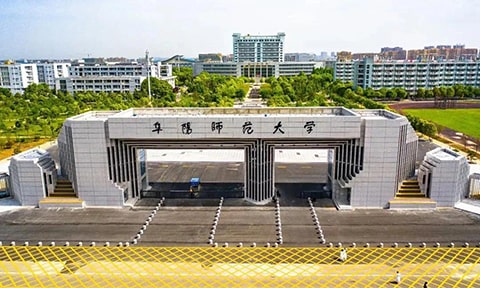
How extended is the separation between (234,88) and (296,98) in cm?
1322

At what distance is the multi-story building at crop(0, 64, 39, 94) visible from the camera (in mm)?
88688

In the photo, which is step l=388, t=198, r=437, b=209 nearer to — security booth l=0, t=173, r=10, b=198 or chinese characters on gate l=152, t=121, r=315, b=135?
chinese characters on gate l=152, t=121, r=315, b=135

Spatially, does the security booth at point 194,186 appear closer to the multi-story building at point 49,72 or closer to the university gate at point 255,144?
the university gate at point 255,144

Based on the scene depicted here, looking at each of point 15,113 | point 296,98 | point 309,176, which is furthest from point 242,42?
point 309,176

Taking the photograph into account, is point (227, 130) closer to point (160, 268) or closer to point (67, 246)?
point (160, 268)

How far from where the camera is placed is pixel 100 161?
70.9 ft

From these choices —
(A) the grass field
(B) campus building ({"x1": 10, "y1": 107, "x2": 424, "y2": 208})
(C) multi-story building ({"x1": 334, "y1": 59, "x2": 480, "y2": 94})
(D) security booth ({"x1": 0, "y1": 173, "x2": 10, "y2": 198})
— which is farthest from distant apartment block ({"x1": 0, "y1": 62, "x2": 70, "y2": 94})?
(A) the grass field

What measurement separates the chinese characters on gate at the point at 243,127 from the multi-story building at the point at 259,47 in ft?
441

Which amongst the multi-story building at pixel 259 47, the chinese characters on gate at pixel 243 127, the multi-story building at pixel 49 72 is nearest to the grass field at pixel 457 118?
the chinese characters on gate at pixel 243 127

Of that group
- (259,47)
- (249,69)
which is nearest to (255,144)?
(249,69)

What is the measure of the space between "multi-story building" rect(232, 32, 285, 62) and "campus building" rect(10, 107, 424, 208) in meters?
134

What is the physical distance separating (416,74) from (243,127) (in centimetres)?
6910

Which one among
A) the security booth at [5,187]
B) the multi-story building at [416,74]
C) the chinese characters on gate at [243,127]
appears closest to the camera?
the chinese characters on gate at [243,127]

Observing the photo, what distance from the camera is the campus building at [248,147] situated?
20.8 m
